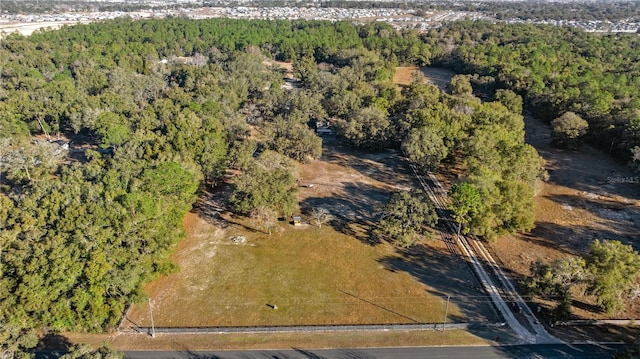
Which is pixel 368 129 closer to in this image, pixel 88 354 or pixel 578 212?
pixel 578 212

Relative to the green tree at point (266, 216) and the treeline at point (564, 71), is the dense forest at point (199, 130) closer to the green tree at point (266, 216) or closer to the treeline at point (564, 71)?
the green tree at point (266, 216)

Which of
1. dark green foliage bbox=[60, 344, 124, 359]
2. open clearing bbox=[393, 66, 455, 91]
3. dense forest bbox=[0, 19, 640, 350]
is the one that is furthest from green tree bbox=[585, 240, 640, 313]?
open clearing bbox=[393, 66, 455, 91]

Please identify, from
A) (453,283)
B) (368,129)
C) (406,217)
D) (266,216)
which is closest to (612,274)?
(453,283)

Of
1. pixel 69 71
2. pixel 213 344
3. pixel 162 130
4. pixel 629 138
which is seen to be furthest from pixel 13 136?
pixel 629 138

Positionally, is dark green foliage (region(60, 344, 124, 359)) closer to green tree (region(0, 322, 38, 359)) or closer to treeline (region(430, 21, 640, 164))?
green tree (region(0, 322, 38, 359))

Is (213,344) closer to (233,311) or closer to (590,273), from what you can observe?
(233,311)

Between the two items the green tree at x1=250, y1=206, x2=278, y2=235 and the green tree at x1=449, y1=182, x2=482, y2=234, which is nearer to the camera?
the green tree at x1=449, y1=182, x2=482, y2=234
